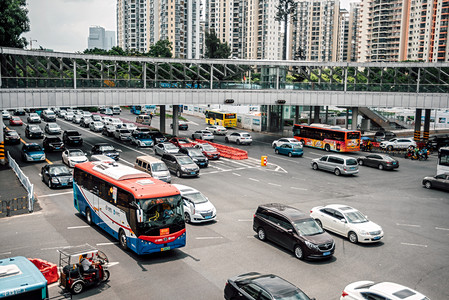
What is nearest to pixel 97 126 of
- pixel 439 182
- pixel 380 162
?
pixel 380 162

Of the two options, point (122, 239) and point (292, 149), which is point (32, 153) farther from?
point (292, 149)

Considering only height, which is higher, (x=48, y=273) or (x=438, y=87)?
(x=438, y=87)

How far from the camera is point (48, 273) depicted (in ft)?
46.8

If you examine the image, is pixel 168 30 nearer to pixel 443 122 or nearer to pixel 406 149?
pixel 443 122

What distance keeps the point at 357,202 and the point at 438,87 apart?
31381mm

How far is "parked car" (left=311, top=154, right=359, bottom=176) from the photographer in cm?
3581

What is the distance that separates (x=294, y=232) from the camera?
1783cm

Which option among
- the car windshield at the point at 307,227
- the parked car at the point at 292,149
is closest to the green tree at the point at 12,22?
the parked car at the point at 292,149

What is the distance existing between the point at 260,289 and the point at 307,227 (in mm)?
6816

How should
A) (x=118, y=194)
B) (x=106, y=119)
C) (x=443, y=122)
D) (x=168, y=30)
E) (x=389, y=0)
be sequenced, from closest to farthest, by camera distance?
(x=118, y=194) < (x=106, y=119) < (x=443, y=122) < (x=389, y=0) < (x=168, y=30)

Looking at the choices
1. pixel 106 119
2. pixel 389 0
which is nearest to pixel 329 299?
pixel 106 119

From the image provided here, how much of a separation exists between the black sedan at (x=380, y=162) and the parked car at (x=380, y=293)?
92.3 ft

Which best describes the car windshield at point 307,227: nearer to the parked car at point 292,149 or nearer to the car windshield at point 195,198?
the car windshield at point 195,198

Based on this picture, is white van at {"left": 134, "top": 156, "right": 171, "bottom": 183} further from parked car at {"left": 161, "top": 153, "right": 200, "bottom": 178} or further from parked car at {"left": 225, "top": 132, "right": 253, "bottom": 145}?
parked car at {"left": 225, "top": 132, "right": 253, "bottom": 145}
